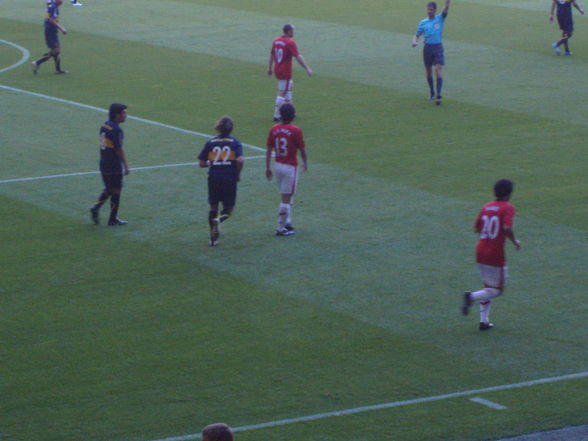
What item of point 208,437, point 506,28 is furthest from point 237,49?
point 208,437

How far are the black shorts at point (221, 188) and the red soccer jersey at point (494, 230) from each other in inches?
181

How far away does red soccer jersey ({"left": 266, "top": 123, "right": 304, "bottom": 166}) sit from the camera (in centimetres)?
1577

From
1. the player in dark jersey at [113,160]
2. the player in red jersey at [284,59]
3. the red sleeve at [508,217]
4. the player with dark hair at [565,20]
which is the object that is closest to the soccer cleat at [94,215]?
the player in dark jersey at [113,160]

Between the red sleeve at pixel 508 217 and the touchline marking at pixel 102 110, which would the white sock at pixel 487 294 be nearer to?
the red sleeve at pixel 508 217

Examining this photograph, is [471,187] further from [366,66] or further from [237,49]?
[237,49]

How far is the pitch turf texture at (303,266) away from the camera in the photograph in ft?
34.4

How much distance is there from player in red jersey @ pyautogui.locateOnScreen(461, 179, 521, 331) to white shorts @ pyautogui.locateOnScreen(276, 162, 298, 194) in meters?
4.34

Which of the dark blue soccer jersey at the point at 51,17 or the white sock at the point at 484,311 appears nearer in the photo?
the white sock at the point at 484,311

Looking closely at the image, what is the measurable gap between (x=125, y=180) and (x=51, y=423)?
9915mm

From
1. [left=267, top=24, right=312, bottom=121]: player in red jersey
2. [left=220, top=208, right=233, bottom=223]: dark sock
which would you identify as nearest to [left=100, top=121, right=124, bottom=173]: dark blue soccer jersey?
Answer: [left=220, top=208, right=233, bottom=223]: dark sock

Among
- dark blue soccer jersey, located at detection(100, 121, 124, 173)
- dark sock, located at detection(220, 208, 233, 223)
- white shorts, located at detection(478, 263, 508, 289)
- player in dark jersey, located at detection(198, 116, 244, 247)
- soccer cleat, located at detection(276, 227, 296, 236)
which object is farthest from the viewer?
dark blue soccer jersey, located at detection(100, 121, 124, 173)

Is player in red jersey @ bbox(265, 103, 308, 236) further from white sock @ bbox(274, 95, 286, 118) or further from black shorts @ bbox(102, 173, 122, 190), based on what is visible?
white sock @ bbox(274, 95, 286, 118)

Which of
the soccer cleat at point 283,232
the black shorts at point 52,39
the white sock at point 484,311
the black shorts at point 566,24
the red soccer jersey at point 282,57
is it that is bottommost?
the soccer cleat at point 283,232

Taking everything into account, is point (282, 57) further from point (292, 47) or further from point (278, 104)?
point (278, 104)
